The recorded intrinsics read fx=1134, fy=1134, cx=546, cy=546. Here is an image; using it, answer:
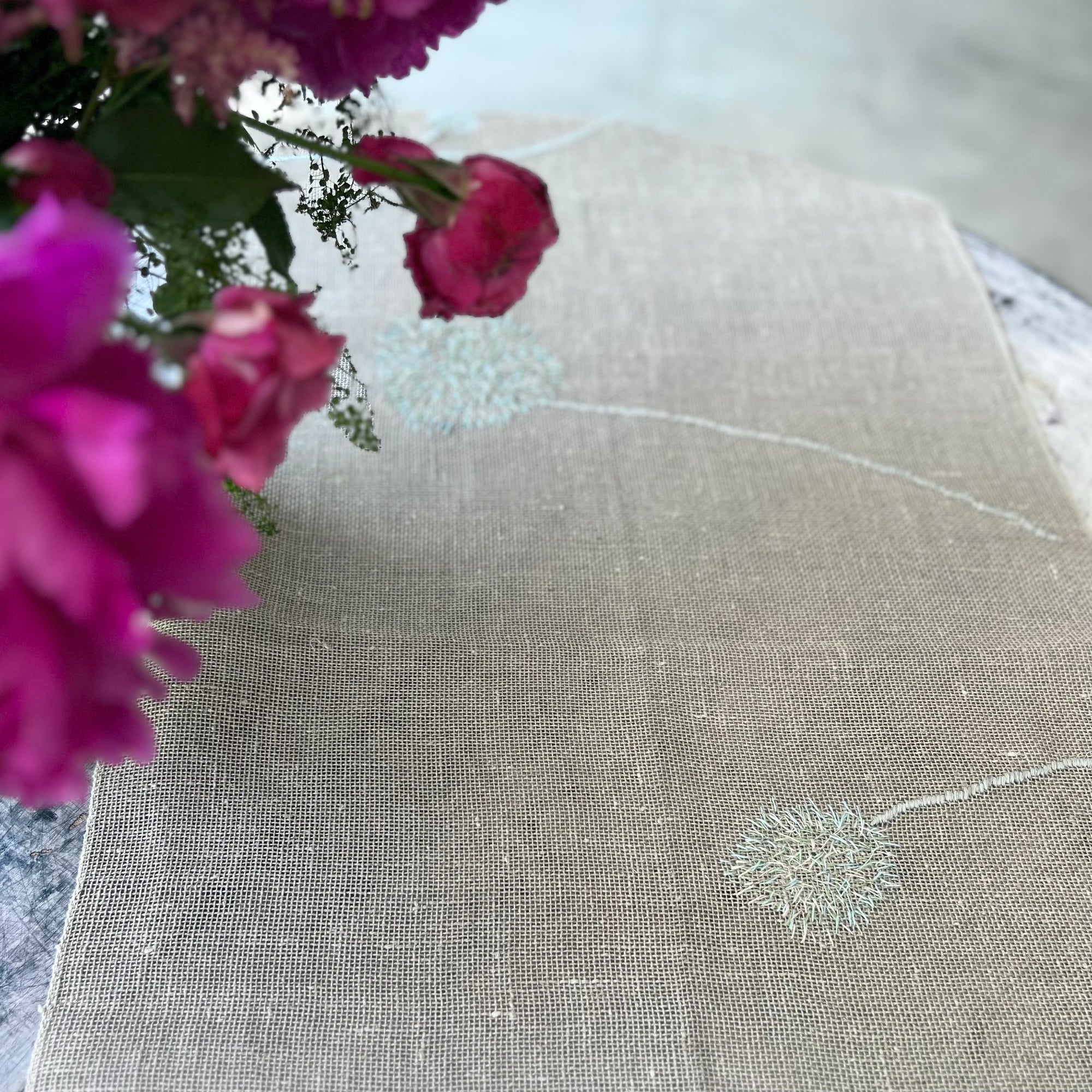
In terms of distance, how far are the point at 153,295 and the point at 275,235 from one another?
5 centimetres

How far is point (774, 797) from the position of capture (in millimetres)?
499

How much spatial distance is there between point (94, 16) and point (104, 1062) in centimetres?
35

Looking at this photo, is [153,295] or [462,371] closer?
[153,295]

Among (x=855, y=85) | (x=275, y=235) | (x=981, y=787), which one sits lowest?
(x=855, y=85)

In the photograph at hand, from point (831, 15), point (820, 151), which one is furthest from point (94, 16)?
point (831, 15)

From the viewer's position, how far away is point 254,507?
0.55m

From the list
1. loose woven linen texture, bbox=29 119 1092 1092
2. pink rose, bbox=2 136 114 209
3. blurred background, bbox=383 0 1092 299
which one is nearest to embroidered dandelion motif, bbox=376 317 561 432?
loose woven linen texture, bbox=29 119 1092 1092

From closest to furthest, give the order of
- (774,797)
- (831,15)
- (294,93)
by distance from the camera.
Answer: (294,93) → (774,797) → (831,15)

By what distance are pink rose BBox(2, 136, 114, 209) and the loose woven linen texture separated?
→ 0.81 feet

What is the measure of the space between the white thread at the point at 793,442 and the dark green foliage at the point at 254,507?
197 mm

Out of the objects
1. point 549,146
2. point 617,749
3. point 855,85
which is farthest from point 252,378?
point 855,85

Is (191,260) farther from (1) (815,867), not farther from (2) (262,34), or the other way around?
(1) (815,867)

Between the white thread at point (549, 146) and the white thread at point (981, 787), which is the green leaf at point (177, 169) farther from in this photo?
the white thread at point (549, 146)

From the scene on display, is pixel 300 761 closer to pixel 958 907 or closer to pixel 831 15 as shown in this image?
pixel 958 907
